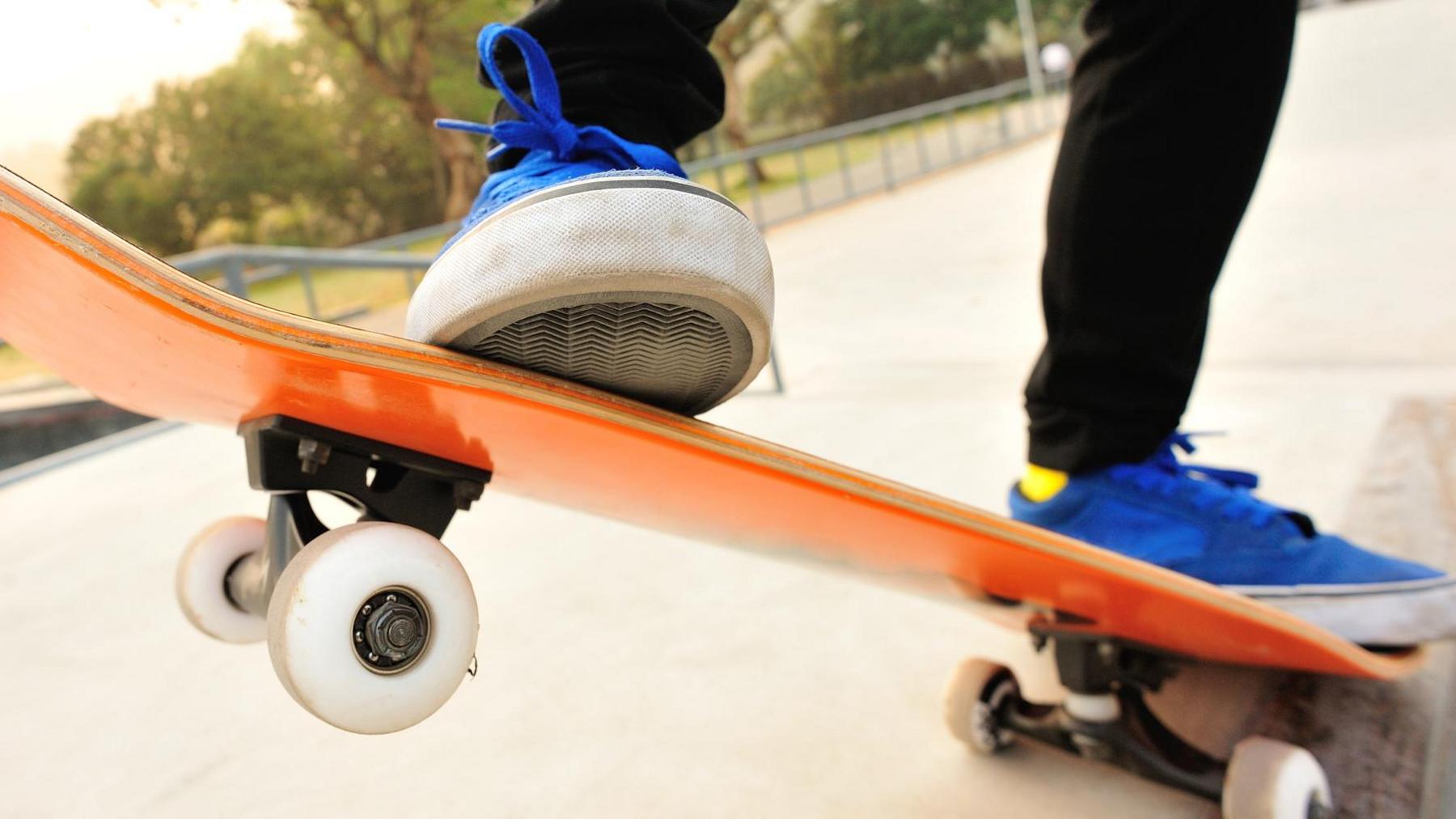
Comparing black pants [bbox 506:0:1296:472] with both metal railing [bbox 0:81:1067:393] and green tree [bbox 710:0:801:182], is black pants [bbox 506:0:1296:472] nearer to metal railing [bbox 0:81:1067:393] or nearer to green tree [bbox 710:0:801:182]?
metal railing [bbox 0:81:1067:393]

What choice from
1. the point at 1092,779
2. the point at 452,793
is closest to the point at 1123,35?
the point at 1092,779

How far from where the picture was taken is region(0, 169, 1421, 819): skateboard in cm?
52

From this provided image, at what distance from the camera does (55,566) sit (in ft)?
6.24

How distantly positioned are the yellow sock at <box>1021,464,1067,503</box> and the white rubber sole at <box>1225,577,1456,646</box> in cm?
18

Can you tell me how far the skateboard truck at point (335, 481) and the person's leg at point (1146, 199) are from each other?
59 cm

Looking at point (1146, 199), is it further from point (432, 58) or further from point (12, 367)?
point (432, 58)

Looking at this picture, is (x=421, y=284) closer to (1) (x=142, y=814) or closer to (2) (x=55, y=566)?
(1) (x=142, y=814)

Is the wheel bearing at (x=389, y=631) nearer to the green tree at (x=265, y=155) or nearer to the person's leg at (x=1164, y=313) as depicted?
the person's leg at (x=1164, y=313)

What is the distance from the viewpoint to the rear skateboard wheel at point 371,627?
519mm

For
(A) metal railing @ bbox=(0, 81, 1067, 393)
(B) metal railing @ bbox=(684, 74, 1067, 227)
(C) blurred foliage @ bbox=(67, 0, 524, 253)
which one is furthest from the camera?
(C) blurred foliage @ bbox=(67, 0, 524, 253)

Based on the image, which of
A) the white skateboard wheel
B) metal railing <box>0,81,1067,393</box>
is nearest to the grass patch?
metal railing <box>0,81,1067,393</box>

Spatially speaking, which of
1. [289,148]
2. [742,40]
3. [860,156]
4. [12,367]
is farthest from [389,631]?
[742,40]

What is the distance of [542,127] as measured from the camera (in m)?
0.70

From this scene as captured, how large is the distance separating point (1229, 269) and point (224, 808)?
11.3 ft
